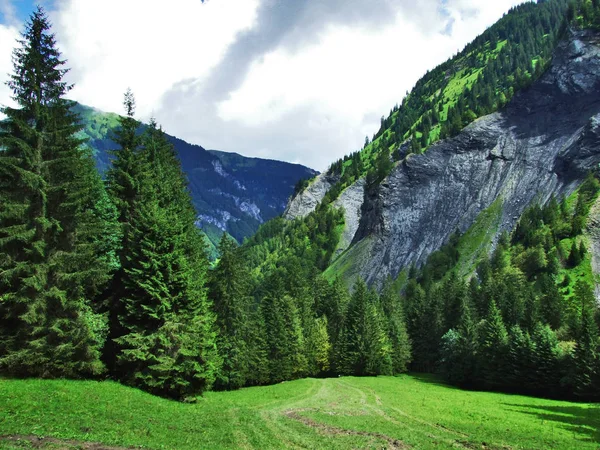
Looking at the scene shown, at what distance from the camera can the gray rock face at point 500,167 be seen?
502ft

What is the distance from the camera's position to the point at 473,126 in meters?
190

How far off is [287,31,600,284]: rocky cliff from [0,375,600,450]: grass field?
130 meters

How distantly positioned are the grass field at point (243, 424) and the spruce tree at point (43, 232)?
2.16 metres

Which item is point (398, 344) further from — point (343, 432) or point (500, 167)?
point (500, 167)

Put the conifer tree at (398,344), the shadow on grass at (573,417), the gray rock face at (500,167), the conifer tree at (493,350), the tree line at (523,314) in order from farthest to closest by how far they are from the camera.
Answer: the gray rock face at (500,167), the conifer tree at (398,344), the conifer tree at (493,350), the tree line at (523,314), the shadow on grass at (573,417)

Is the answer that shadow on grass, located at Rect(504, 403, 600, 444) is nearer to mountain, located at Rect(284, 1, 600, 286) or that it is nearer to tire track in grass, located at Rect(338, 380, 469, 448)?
tire track in grass, located at Rect(338, 380, 469, 448)

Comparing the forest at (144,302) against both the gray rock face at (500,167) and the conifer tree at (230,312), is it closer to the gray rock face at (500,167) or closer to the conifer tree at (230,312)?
the conifer tree at (230,312)

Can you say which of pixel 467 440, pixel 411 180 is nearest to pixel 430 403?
pixel 467 440

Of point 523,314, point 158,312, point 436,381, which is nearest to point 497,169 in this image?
point 523,314

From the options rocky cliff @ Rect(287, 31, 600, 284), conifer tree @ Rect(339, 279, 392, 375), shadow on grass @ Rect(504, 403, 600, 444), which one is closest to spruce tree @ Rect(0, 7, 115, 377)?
shadow on grass @ Rect(504, 403, 600, 444)

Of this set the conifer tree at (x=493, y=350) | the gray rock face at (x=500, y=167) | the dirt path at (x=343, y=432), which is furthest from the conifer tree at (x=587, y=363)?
the gray rock face at (x=500, y=167)

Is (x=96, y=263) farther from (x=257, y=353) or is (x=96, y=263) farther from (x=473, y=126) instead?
(x=473, y=126)

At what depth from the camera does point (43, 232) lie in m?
27.3

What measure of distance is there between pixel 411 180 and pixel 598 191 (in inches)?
3125
